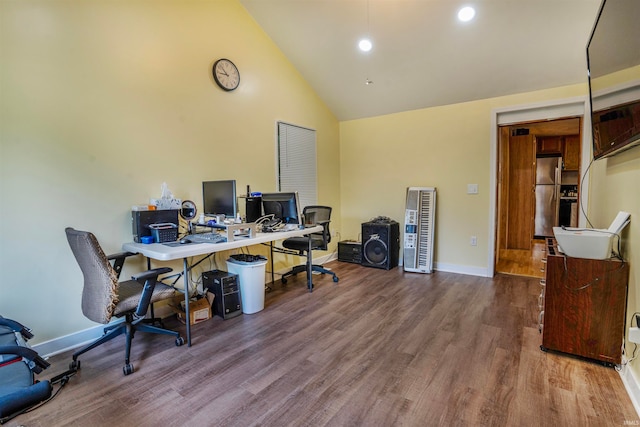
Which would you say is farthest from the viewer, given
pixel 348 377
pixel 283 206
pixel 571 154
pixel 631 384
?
pixel 571 154

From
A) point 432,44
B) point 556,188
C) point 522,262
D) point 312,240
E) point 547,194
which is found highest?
point 432,44

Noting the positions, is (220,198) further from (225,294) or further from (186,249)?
(225,294)

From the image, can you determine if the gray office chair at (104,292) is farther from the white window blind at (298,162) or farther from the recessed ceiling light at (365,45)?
the recessed ceiling light at (365,45)

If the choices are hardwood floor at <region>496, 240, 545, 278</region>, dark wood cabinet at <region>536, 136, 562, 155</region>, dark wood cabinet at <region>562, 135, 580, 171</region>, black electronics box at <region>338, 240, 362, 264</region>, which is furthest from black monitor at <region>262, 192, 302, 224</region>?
dark wood cabinet at <region>562, 135, 580, 171</region>

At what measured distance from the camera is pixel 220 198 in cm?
292

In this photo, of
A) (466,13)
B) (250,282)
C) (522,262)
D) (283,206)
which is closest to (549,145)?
(522,262)

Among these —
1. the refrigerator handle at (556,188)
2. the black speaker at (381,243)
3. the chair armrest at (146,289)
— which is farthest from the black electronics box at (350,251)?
the refrigerator handle at (556,188)

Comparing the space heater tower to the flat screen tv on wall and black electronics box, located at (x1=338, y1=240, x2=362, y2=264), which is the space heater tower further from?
the flat screen tv on wall

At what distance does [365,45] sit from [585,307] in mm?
3294

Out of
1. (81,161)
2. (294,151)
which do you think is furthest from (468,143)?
(81,161)

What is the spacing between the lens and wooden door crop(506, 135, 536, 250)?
5672 millimetres

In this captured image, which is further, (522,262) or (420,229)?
(522,262)

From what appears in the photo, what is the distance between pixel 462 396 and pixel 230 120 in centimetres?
330

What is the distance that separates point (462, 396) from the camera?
1784mm
